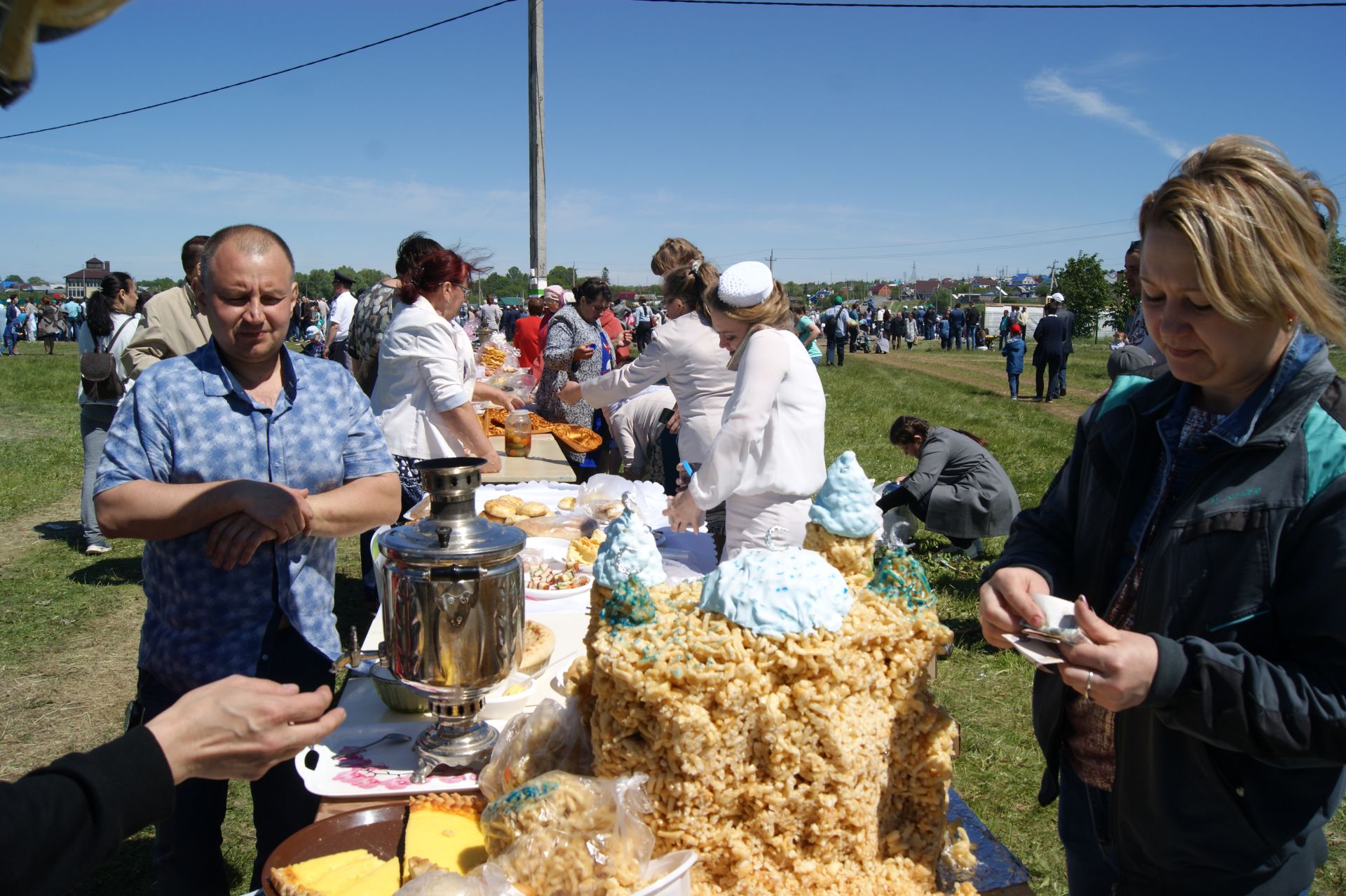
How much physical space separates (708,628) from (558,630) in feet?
3.97

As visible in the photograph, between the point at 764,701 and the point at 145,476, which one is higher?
the point at 145,476

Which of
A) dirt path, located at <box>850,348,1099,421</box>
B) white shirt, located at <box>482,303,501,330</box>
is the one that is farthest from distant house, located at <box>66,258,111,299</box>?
dirt path, located at <box>850,348,1099,421</box>

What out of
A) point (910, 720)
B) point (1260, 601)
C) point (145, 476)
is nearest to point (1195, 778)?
point (1260, 601)

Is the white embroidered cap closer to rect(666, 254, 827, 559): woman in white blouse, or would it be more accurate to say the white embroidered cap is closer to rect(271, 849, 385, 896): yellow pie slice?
rect(666, 254, 827, 559): woman in white blouse

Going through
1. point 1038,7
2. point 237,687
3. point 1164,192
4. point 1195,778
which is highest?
point 1038,7

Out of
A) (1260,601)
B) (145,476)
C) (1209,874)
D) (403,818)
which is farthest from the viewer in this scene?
(145,476)

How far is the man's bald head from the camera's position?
187 centimetres

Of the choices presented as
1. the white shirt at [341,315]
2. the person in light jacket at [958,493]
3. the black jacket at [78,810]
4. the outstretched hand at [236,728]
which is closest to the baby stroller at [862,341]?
the white shirt at [341,315]

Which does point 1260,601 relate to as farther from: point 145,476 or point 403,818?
point 145,476

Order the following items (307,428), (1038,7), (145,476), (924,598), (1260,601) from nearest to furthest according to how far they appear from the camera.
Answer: (1260,601)
(924,598)
(145,476)
(307,428)
(1038,7)

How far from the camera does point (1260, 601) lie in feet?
3.76

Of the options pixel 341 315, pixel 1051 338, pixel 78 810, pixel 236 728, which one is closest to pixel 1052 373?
pixel 1051 338

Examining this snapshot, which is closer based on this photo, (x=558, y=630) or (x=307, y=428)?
(x=307, y=428)

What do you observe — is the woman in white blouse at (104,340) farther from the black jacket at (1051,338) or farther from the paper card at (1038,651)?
the black jacket at (1051,338)
